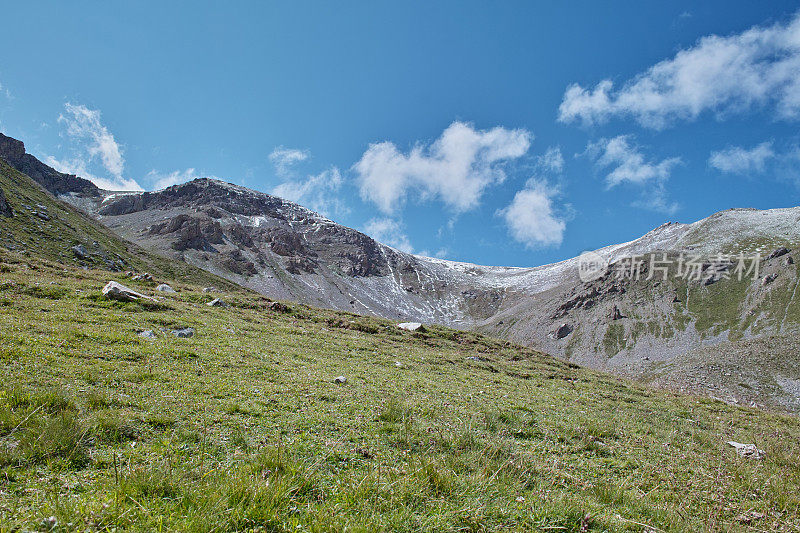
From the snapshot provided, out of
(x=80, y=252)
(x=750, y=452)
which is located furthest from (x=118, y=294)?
(x=80, y=252)

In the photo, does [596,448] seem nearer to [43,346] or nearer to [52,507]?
[52,507]

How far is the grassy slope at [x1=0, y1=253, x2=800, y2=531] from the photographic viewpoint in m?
4.43

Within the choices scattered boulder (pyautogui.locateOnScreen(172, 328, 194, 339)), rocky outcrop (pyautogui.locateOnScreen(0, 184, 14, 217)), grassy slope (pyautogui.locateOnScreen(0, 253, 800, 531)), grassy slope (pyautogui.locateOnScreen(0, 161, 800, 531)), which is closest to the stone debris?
grassy slope (pyautogui.locateOnScreen(0, 161, 800, 531))

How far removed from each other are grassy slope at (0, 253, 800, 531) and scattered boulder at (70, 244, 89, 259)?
55817 millimetres

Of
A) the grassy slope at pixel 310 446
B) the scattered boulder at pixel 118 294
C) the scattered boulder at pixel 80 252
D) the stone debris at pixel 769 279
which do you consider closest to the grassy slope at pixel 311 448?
the grassy slope at pixel 310 446

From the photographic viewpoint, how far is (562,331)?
541 ft

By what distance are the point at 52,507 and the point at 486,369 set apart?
2376cm

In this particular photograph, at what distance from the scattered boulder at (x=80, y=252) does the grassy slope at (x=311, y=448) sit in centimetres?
5582

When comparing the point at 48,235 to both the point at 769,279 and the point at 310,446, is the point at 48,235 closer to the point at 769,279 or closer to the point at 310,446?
the point at 310,446

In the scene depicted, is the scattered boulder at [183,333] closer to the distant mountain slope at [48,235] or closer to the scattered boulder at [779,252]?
the distant mountain slope at [48,235]

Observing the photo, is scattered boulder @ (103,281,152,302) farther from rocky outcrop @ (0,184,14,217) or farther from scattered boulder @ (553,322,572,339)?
scattered boulder @ (553,322,572,339)

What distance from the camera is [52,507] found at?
12.5 feet

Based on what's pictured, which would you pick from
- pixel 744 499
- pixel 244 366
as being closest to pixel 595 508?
pixel 744 499

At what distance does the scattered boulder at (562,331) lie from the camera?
164 metres
